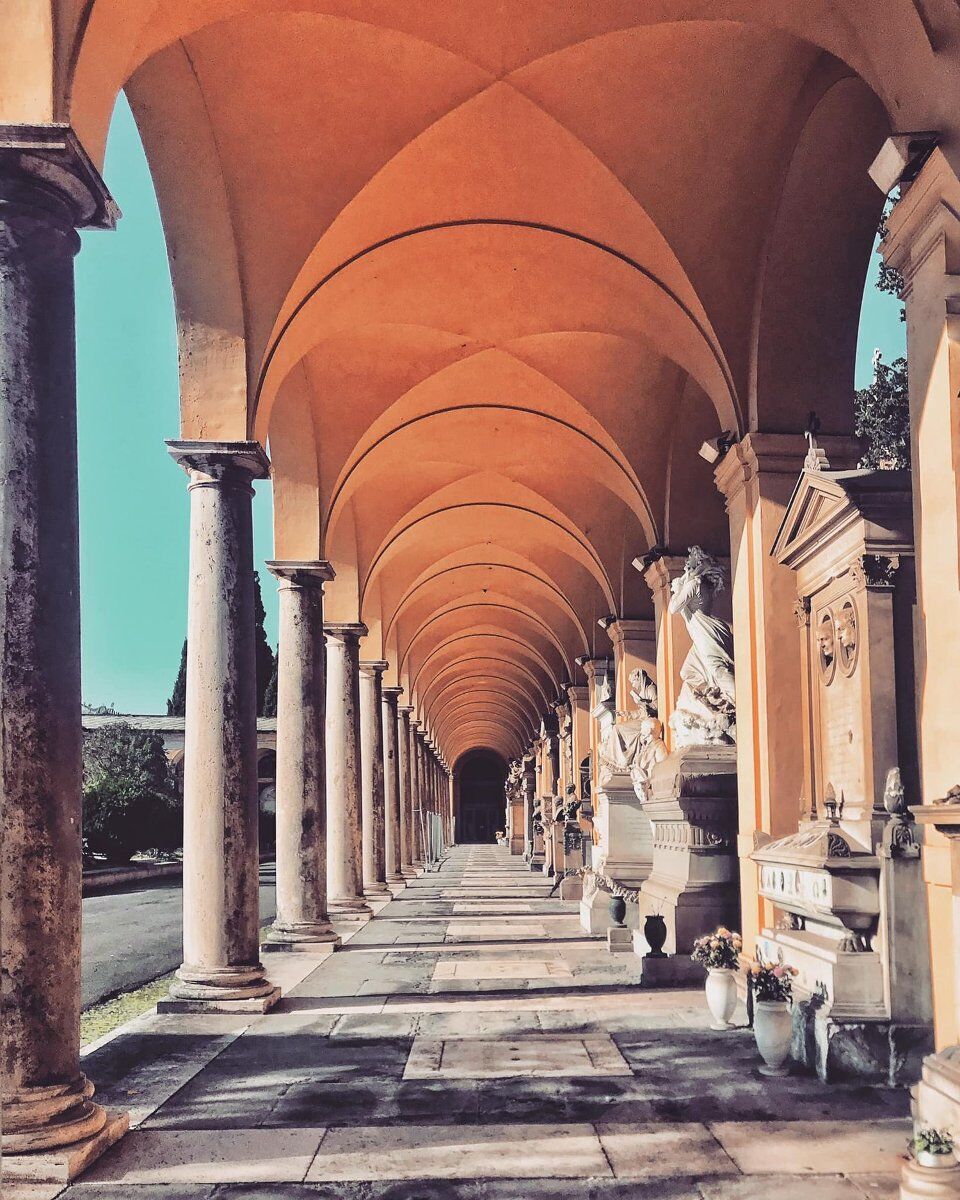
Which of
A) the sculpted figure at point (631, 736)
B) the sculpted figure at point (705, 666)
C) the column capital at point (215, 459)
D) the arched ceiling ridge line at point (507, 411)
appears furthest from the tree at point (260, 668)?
the column capital at point (215, 459)

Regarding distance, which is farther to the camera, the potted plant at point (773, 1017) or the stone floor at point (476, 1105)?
the potted plant at point (773, 1017)

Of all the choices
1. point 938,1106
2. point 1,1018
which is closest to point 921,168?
point 938,1106

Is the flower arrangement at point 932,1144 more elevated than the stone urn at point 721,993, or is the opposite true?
the flower arrangement at point 932,1144

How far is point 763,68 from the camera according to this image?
8.56m

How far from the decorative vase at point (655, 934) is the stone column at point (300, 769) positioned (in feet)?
12.4

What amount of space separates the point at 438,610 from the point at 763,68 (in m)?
21.9

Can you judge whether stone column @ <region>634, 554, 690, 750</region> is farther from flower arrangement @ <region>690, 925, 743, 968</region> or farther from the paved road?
the paved road

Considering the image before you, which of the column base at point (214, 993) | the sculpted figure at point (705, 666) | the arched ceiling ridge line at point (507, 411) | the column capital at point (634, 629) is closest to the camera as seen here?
the column base at point (214, 993)

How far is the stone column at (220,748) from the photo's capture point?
895 centimetres

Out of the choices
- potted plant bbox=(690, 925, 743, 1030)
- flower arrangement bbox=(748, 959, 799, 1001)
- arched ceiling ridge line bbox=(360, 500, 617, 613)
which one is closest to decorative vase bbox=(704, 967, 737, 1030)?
potted plant bbox=(690, 925, 743, 1030)

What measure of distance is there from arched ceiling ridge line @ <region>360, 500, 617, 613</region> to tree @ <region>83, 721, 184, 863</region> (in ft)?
42.3

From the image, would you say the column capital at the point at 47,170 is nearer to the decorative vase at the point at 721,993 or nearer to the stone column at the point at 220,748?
the stone column at the point at 220,748

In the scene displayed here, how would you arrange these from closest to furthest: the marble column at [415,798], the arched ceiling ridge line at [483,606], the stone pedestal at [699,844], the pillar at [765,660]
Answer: the pillar at [765,660], the stone pedestal at [699,844], the arched ceiling ridge line at [483,606], the marble column at [415,798]

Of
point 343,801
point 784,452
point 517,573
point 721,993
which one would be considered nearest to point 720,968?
point 721,993
